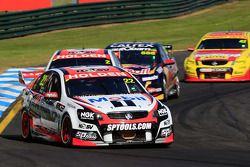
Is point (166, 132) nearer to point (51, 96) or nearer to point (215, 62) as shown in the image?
point (51, 96)

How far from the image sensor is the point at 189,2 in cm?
4725

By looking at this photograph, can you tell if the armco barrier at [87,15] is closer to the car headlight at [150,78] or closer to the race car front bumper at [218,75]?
A: the race car front bumper at [218,75]

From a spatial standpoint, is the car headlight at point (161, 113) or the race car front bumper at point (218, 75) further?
the race car front bumper at point (218, 75)

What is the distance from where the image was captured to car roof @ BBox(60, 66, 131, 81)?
14384 mm

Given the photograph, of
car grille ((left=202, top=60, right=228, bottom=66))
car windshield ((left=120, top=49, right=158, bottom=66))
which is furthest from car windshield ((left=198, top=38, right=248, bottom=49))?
car windshield ((left=120, top=49, right=158, bottom=66))

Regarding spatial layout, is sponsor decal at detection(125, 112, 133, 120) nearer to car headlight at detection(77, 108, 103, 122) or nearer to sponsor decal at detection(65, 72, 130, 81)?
car headlight at detection(77, 108, 103, 122)

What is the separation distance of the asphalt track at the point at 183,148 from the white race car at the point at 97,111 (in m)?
0.20

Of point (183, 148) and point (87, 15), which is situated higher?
point (183, 148)

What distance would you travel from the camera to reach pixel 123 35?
4022 centimetres

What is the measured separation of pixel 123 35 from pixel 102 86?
85.9ft

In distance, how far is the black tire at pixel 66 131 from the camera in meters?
13.2

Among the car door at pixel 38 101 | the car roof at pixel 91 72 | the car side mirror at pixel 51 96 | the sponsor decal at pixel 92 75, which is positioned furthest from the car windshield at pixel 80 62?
the car side mirror at pixel 51 96

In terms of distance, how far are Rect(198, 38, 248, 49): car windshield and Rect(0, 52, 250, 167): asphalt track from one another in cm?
569

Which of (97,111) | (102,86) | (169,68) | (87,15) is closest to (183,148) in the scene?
(97,111)
